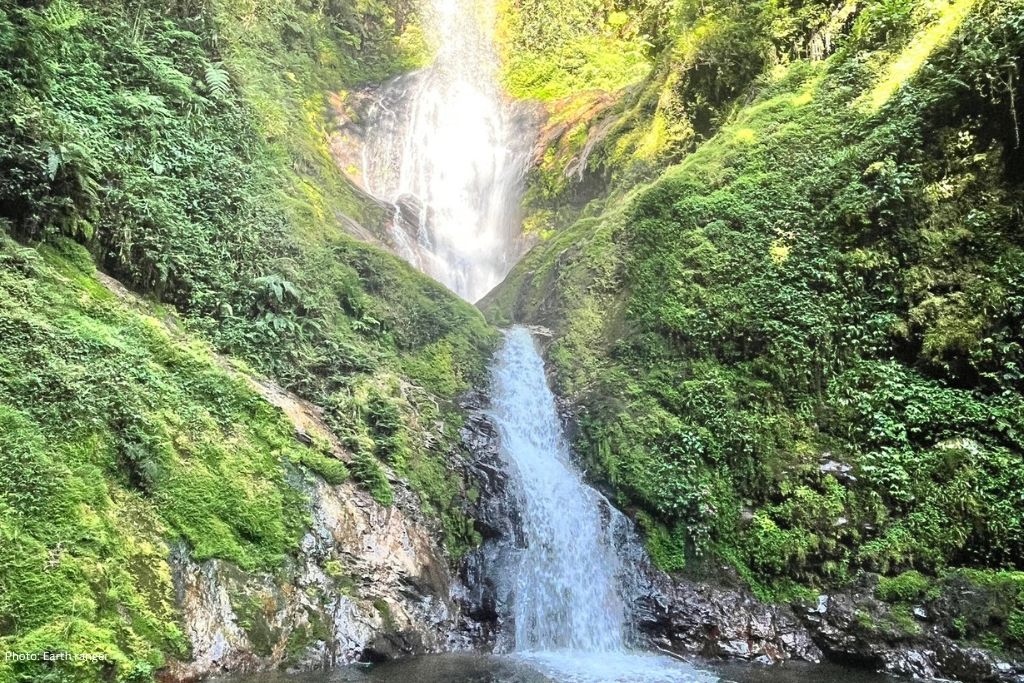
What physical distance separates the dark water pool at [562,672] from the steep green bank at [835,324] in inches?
63.7

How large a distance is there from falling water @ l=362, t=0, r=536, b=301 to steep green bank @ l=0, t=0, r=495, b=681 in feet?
23.3

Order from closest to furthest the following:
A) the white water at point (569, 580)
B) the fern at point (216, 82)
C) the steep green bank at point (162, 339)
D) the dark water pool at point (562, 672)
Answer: the steep green bank at point (162, 339), the dark water pool at point (562, 672), the white water at point (569, 580), the fern at point (216, 82)

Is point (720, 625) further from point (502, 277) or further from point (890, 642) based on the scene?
point (502, 277)

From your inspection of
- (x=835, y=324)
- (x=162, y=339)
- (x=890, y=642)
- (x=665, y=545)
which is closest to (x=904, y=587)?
(x=890, y=642)

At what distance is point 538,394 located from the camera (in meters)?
14.2

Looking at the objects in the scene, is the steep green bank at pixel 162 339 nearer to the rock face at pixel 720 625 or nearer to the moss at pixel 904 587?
the rock face at pixel 720 625

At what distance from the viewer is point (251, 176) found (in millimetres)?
12516

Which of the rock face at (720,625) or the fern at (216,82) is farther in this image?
the fern at (216,82)

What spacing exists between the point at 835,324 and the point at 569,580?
6267mm

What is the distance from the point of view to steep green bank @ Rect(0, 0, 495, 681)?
18.2 ft

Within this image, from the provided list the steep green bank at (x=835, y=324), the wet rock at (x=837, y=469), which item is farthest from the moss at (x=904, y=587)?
the wet rock at (x=837, y=469)

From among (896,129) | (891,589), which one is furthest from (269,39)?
(891,589)

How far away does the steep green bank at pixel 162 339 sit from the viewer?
556 cm

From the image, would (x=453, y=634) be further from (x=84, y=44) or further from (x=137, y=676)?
(x=84, y=44)
